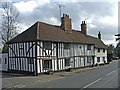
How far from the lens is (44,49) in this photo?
34.9 meters

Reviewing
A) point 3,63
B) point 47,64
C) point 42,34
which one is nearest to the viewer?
point 47,64

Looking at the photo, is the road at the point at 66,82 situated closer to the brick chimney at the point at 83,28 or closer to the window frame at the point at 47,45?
the window frame at the point at 47,45

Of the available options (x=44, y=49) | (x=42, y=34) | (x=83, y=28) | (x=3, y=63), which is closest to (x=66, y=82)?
(x=44, y=49)

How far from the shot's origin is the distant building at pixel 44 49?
34.0 meters

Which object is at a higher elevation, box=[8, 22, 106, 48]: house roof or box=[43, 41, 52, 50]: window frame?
box=[8, 22, 106, 48]: house roof

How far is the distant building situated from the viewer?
3400 cm

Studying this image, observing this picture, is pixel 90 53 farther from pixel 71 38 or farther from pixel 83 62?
pixel 71 38

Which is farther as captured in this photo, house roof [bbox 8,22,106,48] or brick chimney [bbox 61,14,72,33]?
brick chimney [bbox 61,14,72,33]

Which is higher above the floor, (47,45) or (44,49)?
(47,45)

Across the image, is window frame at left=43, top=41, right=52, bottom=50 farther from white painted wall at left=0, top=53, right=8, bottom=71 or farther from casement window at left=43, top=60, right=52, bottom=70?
white painted wall at left=0, top=53, right=8, bottom=71

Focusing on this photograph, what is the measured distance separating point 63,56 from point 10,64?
8.21 m

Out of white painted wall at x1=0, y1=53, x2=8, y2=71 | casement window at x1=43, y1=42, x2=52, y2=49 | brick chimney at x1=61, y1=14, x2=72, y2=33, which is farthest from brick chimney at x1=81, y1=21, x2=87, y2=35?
casement window at x1=43, y1=42, x2=52, y2=49

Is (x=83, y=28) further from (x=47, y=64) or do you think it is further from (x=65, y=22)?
(x=47, y=64)

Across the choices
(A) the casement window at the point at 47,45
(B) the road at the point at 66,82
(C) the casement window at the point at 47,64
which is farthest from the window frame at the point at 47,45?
(B) the road at the point at 66,82
